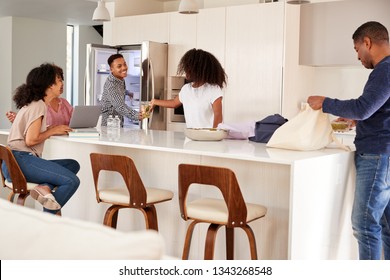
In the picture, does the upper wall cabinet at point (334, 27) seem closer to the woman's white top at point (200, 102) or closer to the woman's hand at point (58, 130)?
the woman's white top at point (200, 102)

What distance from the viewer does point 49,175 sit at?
11.9 feet

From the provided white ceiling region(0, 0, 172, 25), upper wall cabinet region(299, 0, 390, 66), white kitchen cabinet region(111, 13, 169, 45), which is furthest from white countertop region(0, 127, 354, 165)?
white ceiling region(0, 0, 172, 25)

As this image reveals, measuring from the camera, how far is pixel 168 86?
21.2 feet

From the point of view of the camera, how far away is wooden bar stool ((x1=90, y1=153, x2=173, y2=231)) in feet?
10.4

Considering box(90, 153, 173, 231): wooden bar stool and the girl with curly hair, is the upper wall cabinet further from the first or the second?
box(90, 153, 173, 231): wooden bar stool

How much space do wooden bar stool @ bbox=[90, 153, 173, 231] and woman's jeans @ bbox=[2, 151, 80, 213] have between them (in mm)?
376

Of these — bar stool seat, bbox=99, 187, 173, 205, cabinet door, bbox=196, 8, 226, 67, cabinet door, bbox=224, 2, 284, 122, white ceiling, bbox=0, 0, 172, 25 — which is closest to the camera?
bar stool seat, bbox=99, 187, 173, 205

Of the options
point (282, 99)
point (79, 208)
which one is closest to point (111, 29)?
point (282, 99)

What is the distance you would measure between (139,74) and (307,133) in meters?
3.73

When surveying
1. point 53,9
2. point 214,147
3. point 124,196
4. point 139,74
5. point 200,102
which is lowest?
point 124,196

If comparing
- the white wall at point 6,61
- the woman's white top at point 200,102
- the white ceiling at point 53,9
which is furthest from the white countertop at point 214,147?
the white wall at point 6,61

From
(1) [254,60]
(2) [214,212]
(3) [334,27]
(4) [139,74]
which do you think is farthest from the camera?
(4) [139,74]

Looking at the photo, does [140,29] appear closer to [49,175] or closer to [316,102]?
[49,175]

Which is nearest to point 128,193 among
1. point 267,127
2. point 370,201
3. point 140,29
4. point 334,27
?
point 267,127
